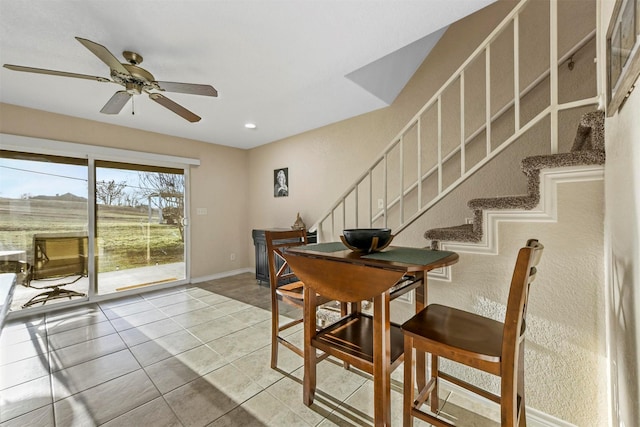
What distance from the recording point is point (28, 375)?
1901 millimetres

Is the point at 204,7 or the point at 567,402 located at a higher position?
the point at 204,7

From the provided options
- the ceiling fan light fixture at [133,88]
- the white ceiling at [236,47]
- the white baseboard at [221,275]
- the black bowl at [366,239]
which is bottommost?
the white baseboard at [221,275]

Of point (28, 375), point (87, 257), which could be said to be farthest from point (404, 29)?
point (87, 257)

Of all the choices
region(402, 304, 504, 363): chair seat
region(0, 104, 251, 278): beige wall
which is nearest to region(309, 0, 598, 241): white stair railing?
region(402, 304, 504, 363): chair seat

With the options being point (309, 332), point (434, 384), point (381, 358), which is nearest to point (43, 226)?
point (309, 332)

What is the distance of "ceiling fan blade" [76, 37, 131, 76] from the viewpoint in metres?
1.46

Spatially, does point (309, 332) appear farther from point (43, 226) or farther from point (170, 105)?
point (43, 226)

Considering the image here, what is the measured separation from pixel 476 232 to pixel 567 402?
91 centimetres

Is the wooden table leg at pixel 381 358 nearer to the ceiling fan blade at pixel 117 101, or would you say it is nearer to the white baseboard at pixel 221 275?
the ceiling fan blade at pixel 117 101

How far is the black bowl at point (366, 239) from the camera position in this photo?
4.44ft

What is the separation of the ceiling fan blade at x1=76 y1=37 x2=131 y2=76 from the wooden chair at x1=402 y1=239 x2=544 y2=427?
222cm

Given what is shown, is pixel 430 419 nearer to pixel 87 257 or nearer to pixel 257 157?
pixel 87 257

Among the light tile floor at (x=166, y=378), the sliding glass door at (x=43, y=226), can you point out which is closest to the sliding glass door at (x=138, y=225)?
the sliding glass door at (x=43, y=226)

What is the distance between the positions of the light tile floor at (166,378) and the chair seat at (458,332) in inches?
28.4
